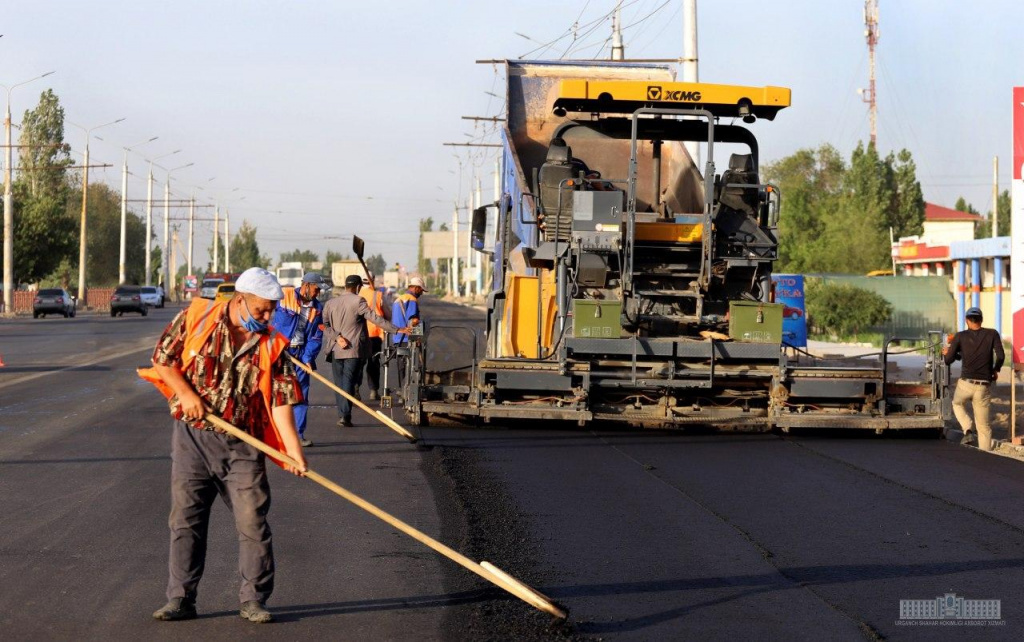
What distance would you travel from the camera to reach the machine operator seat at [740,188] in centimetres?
1330

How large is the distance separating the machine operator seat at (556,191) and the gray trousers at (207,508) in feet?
26.3

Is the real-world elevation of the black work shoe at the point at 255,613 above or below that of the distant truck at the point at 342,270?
below

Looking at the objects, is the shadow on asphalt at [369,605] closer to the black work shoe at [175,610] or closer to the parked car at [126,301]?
the black work shoe at [175,610]

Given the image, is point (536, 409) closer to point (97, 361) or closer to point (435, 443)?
point (435, 443)

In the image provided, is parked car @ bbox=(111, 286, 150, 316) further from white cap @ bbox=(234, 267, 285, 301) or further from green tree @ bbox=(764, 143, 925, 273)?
white cap @ bbox=(234, 267, 285, 301)

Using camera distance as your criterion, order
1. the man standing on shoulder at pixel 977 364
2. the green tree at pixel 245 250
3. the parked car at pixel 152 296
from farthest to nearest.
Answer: the green tree at pixel 245 250 → the parked car at pixel 152 296 → the man standing on shoulder at pixel 977 364

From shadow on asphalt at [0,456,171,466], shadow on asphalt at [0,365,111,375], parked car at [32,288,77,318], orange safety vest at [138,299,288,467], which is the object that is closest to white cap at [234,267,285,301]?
orange safety vest at [138,299,288,467]

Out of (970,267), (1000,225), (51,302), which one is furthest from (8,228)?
(1000,225)

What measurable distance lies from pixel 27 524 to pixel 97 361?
18795mm

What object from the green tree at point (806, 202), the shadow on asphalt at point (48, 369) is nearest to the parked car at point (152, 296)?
the green tree at point (806, 202)

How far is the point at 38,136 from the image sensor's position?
78.4m

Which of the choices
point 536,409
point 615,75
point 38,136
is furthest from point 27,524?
point 38,136

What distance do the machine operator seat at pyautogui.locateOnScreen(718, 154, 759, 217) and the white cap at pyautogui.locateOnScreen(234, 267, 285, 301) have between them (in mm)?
8224

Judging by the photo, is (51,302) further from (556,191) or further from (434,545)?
(434,545)
